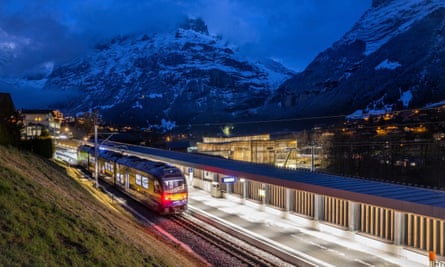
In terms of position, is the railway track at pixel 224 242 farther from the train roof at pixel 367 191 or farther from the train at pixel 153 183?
the train roof at pixel 367 191

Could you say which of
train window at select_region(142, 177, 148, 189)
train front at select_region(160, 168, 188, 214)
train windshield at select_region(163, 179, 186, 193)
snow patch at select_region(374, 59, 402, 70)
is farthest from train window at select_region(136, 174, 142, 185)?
snow patch at select_region(374, 59, 402, 70)

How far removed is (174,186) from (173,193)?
1.60 ft

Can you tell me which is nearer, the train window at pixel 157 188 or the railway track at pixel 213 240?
the railway track at pixel 213 240

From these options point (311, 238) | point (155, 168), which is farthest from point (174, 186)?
point (311, 238)

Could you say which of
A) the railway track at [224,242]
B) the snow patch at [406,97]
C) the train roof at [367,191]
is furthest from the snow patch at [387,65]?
the railway track at [224,242]

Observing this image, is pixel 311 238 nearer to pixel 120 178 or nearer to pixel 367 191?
pixel 367 191

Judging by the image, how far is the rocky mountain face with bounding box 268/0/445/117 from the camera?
11261cm

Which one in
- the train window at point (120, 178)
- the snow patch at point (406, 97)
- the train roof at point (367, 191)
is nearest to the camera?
the train roof at point (367, 191)

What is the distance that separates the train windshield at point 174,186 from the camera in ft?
76.6

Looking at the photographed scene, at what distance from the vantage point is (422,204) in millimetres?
14852

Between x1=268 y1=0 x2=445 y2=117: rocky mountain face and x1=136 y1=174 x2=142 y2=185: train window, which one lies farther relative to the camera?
x1=268 y1=0 x2=445 y2=117: rocky mountain face

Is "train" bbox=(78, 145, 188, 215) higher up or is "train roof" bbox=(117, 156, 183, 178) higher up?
"train roof" bbox=(117, 156, 183, 178)

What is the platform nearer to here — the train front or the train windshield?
the train front

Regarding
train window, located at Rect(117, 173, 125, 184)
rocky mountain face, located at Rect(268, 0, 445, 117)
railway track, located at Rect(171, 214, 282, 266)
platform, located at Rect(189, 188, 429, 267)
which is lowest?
platform, located at Rect(189, 188, 429, 267)
